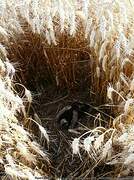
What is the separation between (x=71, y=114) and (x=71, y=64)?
0.20 meters

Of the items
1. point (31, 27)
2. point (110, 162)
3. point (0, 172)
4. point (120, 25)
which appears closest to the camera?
point (110, 162)

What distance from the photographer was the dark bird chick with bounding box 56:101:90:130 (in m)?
1.78


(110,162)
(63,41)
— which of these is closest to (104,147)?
(110,162)

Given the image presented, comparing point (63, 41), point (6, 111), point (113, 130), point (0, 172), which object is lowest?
point (0, 172)

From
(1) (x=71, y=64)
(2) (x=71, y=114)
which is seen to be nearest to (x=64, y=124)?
(2) (x=71, y=114)

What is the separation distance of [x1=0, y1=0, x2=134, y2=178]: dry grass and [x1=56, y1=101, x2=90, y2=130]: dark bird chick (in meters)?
0.06

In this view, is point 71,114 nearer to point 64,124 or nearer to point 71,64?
point 64,124

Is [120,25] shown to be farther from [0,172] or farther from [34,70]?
[0,172]

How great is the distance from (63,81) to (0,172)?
490 mm

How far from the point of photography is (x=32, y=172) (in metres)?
Result: 1.50

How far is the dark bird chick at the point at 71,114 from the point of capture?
5.84 ft

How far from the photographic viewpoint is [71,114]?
70.8 inches

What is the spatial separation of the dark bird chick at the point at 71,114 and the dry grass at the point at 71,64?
6 cm

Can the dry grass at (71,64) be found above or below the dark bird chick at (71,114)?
above
